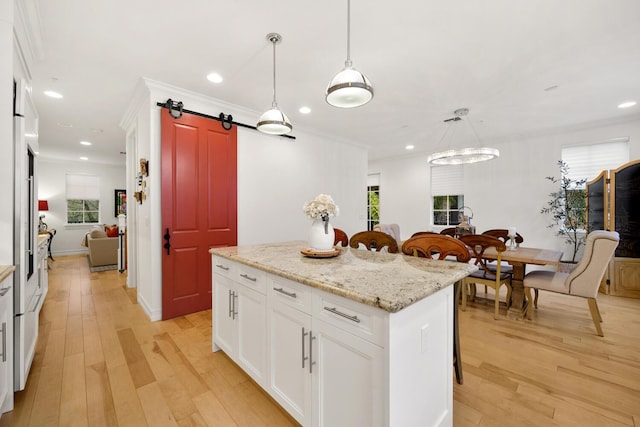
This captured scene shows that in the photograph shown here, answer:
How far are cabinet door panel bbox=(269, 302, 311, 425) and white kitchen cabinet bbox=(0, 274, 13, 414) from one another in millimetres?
1500

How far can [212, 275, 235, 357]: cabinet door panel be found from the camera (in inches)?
84.0

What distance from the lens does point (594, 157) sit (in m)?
4.56

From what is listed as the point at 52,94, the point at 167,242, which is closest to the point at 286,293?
the point at 167,242

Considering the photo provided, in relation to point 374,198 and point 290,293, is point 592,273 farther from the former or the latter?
point 374,198

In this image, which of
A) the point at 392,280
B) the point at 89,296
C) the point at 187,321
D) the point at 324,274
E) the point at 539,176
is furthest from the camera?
the point at 539,176

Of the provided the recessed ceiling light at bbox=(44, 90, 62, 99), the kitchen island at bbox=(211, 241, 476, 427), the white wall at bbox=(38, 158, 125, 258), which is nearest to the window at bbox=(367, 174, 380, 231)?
the kitchen island at bbox=(211, 241, 476, 427)

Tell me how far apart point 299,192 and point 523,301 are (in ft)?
11.1

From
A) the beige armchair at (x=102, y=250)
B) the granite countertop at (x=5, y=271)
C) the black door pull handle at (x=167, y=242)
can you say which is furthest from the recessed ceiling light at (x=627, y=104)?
the beige armchair at (x=102, y=250)

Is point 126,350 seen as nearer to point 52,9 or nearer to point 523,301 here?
point 52,9

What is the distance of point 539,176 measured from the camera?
5.04 metres

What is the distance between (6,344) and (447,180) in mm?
6910

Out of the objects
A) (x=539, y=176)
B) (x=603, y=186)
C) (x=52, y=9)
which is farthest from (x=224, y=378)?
(x=539, y=176)

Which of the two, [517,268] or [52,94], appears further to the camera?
[52,94]

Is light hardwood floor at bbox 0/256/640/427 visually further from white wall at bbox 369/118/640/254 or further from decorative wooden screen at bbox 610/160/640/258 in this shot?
white wall at bbox 369/118/640/254
